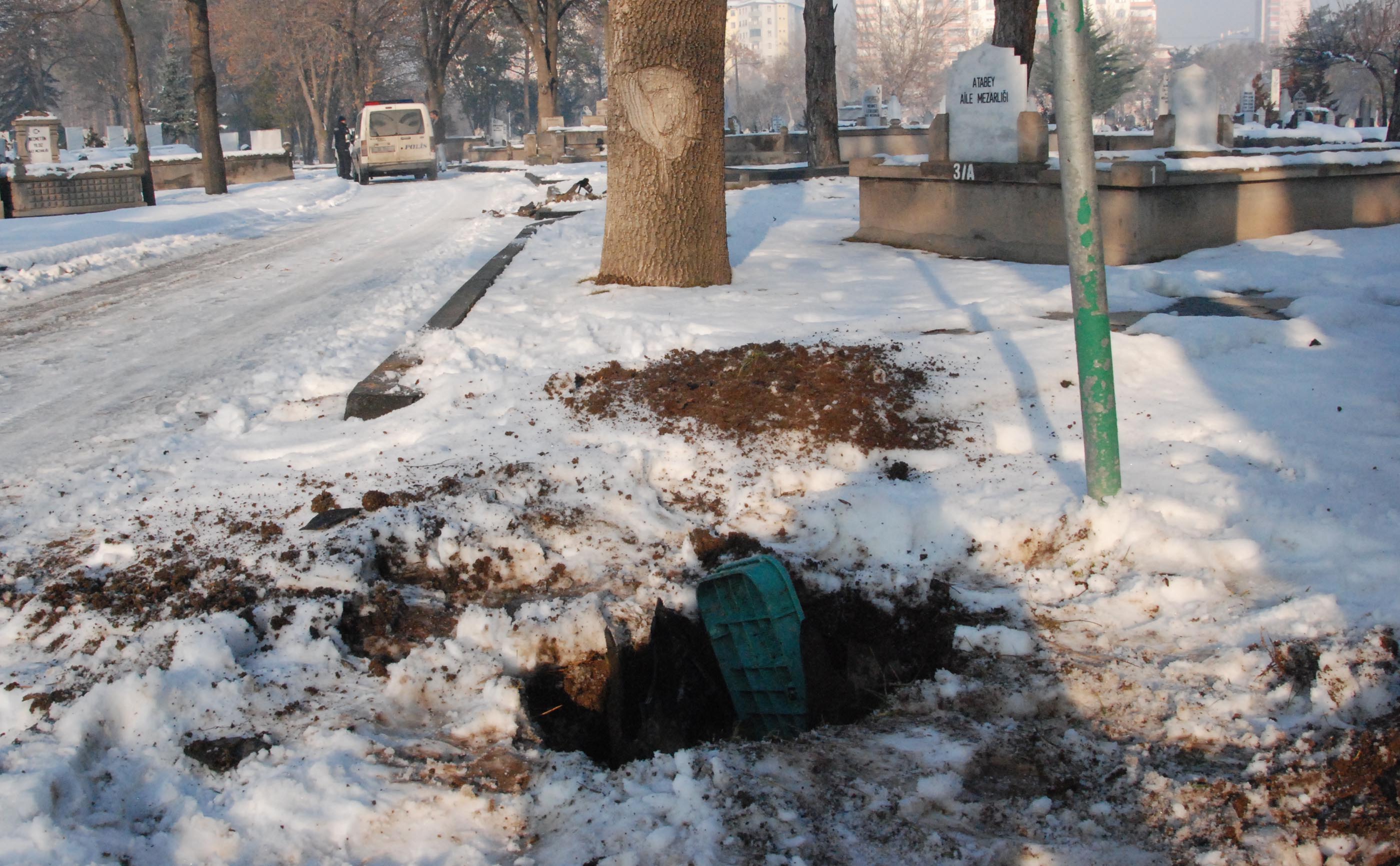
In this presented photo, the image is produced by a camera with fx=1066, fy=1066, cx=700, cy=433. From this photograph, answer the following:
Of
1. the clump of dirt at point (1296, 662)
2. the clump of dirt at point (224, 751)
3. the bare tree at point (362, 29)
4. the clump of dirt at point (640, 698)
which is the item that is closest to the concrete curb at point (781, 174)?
the clump of dirt at point (640, 698)

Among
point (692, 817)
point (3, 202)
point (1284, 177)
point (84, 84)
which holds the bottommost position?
point (692, 817)

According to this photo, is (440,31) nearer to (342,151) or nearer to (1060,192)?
(342,151)

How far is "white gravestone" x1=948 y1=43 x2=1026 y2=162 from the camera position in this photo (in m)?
10.2

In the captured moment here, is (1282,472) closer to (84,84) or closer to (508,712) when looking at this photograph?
(508,712)

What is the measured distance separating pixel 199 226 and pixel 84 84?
6900 centimetres

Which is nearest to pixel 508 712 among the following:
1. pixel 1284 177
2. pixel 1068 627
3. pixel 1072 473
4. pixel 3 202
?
pixel 1068 627

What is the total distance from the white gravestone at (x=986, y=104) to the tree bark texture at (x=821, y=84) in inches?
379

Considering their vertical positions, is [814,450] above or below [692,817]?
above

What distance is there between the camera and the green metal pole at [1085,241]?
373 centimetres

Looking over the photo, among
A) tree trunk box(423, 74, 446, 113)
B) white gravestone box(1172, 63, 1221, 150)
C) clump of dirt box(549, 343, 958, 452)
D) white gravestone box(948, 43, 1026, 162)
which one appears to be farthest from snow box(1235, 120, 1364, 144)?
tree trunk box(423, 74, 446, 113)

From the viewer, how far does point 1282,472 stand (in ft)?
14.1

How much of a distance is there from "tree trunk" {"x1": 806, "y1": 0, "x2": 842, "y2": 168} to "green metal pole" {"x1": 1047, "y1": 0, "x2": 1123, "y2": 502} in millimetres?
16778

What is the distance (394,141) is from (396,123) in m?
0.73

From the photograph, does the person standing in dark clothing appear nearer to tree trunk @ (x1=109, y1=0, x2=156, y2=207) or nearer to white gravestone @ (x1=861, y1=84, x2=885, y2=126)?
tree trunk @ (x1=109, y1=0, x2=156, y2=207)
